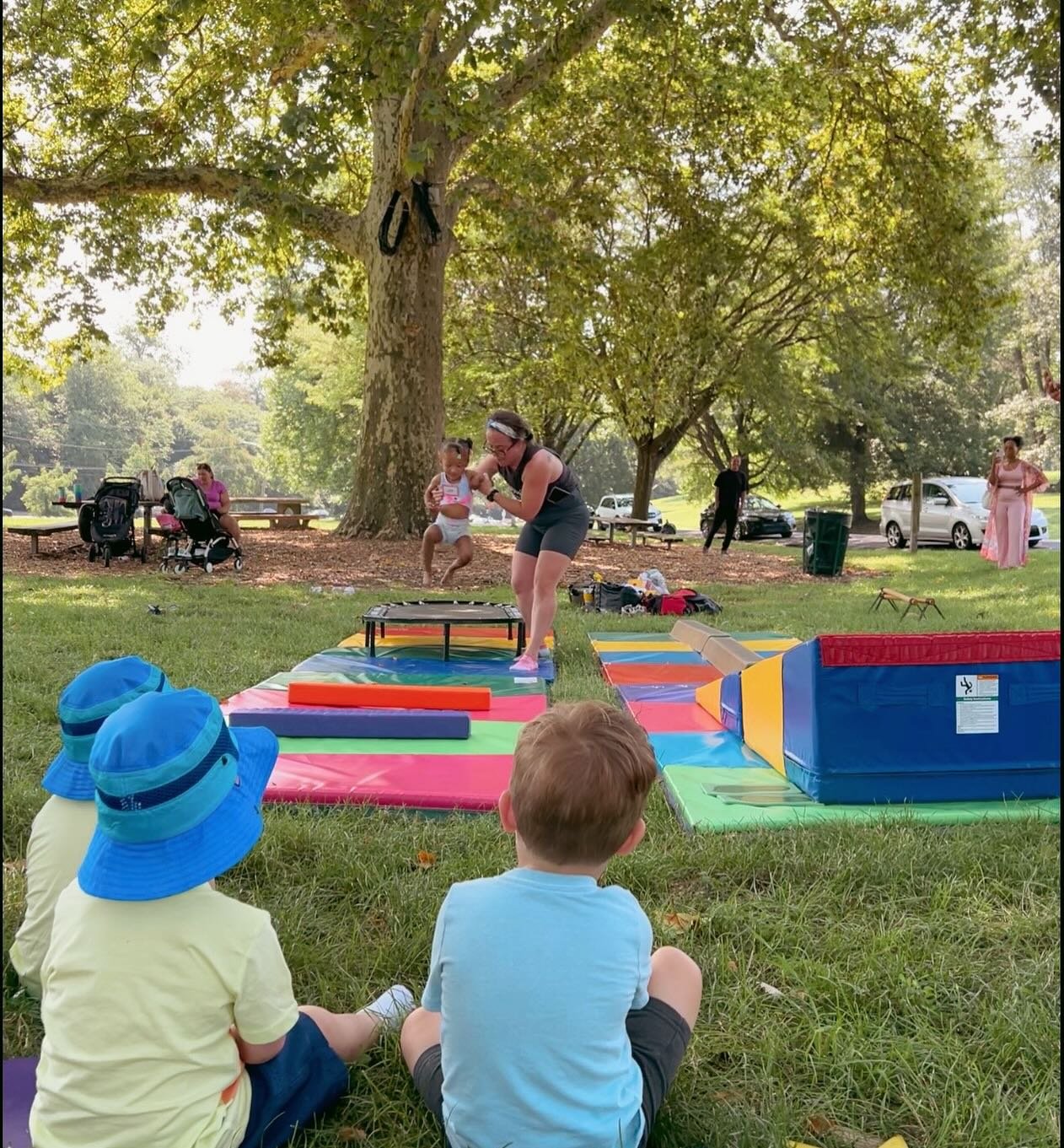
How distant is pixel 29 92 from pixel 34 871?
19.8 metres

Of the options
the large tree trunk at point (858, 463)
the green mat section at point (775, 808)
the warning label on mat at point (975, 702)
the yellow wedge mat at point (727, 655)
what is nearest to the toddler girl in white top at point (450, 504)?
the yellow wedge mat at point (727, 655)

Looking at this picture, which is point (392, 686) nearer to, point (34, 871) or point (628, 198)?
point (34, 871)

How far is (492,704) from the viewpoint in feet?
20.9

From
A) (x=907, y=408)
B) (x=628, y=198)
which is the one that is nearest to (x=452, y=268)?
Answer: (x=628, y=198)

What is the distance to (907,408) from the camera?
139 feet

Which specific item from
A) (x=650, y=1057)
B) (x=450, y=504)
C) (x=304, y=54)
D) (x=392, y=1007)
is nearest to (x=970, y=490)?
(x=450, y=504)

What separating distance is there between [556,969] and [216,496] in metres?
12.7

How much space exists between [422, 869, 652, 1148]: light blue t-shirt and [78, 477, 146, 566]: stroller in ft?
41.8

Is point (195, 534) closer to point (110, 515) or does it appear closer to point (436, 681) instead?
point (110, 515)

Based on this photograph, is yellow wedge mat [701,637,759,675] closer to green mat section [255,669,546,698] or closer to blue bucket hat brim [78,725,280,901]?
green mat section [255,669,546,698]

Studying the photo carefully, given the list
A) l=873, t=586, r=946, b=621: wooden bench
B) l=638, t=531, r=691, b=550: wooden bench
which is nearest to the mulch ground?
l=638, t=531, r=691, b=550: wooden bench

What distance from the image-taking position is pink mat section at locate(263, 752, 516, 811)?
172 inches

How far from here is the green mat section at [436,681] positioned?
6695 mm

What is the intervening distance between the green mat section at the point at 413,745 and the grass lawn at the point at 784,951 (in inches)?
37.2
